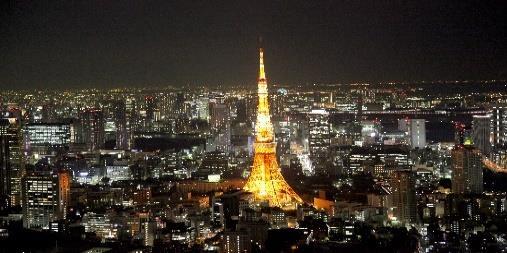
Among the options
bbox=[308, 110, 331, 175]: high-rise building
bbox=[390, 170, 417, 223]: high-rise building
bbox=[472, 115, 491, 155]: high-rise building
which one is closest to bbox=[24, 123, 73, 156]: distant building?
bbox=[308, 110, 331, 175]: high-rise building

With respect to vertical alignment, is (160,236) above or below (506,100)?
Result: below

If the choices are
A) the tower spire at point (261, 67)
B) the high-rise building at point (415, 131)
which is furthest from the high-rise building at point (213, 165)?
the high-rise building at point (415, 131)

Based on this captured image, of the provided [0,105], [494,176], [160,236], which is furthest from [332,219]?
[0,105]

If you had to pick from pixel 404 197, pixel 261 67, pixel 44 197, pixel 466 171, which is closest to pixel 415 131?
pixel 466 171

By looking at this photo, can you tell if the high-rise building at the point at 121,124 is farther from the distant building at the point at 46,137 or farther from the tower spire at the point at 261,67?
the tower spire at the point at 261,67

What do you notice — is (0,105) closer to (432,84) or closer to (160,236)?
(160,236)
